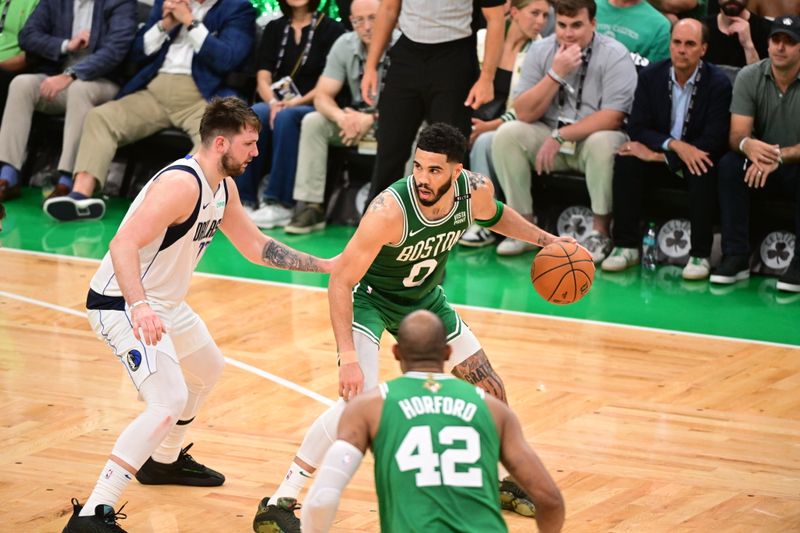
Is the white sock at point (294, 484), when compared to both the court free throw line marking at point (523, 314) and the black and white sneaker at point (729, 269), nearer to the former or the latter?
the court free throw line marking at point (523, 314)

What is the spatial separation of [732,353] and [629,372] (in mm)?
826

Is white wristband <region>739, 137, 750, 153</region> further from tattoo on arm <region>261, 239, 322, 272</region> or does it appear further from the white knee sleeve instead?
the white knee sleeve

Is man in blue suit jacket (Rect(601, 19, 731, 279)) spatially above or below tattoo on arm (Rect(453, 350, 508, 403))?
below

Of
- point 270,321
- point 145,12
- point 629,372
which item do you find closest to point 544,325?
point 629,372

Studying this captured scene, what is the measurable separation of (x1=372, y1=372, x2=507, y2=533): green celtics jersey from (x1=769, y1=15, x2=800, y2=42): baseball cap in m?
6.37

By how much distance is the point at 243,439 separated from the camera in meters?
6.47

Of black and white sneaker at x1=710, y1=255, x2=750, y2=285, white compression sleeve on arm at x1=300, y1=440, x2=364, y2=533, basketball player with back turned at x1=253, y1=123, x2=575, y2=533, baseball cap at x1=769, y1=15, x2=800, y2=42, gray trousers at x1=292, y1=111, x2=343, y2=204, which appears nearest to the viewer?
white compression sleeve on arm at x1=300, y1=440, x2=364, y2=533

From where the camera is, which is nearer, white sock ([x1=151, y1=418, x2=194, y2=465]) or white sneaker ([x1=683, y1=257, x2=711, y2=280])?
white sock ([x1=151, y1=418, x2=194, y2=465])

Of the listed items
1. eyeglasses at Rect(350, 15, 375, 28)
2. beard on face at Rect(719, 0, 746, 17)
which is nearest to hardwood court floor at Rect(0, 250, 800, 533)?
eyeglasses at Rect(350, 15, 375, 28)

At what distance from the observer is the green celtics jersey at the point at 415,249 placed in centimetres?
549

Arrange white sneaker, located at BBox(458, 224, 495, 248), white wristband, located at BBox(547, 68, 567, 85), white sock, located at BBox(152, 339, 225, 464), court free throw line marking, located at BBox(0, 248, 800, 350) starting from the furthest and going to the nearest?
white sneaker, located at BBox(458, 224, 495, 248), white wristband, located at BBox(547, 68, 567, 85), court free throw line marking, located at BBox(0, 248, 800, 350), white sock, located at BBox(152, 339, 225, 464)

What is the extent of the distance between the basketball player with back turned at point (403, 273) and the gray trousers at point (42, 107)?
22.1 feet

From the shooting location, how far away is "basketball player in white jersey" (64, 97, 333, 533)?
5133mm

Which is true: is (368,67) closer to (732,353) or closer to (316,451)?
(732,353)
